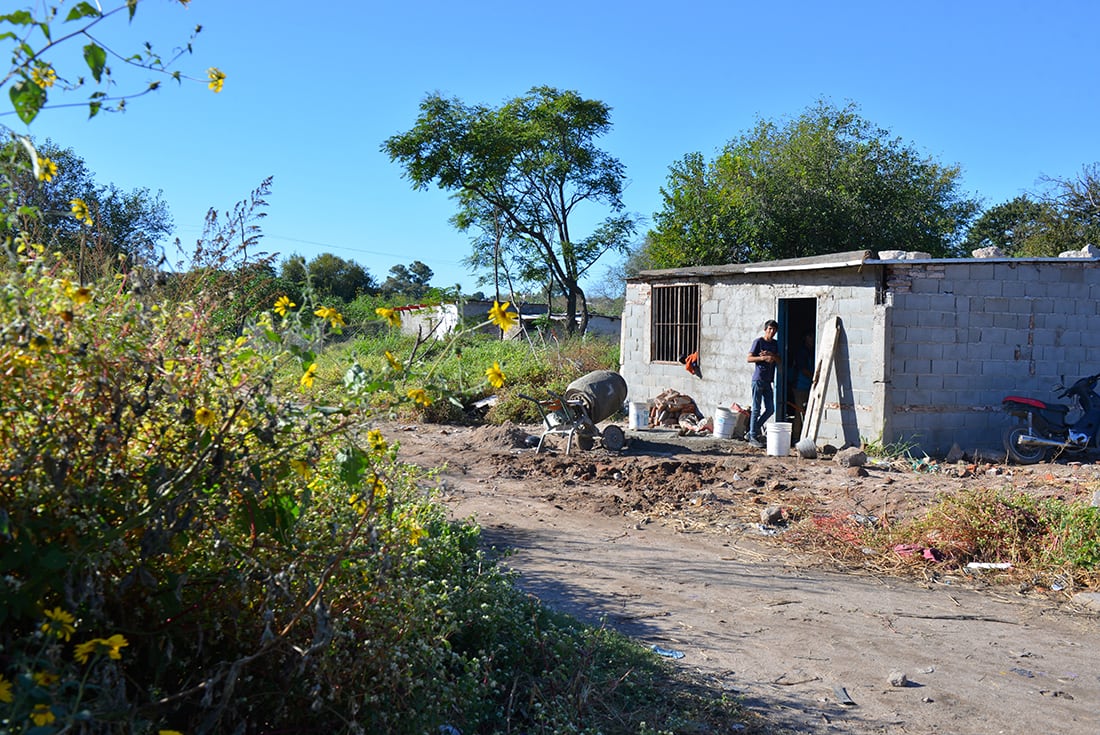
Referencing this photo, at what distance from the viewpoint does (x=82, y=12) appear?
6.98 ft

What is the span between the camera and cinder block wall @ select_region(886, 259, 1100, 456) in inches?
447

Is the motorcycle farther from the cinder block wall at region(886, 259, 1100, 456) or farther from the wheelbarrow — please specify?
the wheelbarrow

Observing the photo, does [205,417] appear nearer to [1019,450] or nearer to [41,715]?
[41,715]

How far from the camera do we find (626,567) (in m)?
6.71

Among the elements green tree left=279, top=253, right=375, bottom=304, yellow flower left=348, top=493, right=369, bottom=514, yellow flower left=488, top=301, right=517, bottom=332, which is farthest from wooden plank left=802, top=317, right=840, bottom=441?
green tree left=279, top=253, right=375, bottom=304

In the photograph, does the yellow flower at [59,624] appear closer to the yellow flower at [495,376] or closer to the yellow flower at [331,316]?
the yellow flower at [331,316]

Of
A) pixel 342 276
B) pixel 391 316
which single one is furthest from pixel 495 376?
pixel 342 276

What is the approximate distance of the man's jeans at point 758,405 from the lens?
1260 centimetres

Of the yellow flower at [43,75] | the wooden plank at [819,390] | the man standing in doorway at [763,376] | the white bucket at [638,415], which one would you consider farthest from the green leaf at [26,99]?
the white bucket at [638,415]

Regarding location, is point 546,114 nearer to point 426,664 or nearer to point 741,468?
point 741,468

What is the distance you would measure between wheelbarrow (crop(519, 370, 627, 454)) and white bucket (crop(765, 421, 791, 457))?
75.6 inches

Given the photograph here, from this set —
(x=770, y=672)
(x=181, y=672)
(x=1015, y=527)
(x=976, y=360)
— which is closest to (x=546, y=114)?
(x=976, y=360)

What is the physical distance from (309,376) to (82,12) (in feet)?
3.40

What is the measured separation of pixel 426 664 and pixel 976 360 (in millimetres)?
10501
